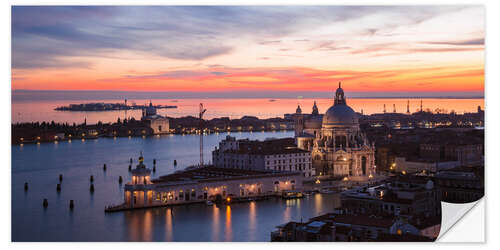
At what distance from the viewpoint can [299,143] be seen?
21.3 m

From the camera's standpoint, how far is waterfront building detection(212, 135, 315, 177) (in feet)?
59.6

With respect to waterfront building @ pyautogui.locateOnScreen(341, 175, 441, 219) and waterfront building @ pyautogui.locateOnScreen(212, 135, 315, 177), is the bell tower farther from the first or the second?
waterfront building @ pyautogui.locateOnScreen(341, 175, 441, 219)

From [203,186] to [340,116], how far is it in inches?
263

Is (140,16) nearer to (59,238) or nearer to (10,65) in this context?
(10,65)

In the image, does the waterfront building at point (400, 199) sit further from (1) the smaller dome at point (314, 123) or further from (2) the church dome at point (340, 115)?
(1) the smaller dome at point (314, 123)

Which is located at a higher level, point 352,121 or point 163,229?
point 352,121

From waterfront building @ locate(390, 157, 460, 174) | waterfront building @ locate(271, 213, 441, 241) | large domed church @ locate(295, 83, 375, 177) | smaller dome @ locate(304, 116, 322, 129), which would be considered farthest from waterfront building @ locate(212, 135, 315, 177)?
waterfront building @ locate(271, 213, 441, 241)

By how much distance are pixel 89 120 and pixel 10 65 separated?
45930 mm

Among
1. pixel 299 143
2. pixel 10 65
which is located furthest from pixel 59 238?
pixel 299 143

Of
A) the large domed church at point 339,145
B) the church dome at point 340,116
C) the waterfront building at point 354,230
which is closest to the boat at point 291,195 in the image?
the large domed church at point 339,145

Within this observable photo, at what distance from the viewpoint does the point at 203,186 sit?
50.1 feet

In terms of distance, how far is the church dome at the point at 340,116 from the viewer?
20.6 m

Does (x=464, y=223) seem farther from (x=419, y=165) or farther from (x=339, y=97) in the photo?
(x=339, y=97)

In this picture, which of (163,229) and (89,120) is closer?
(163,229)
